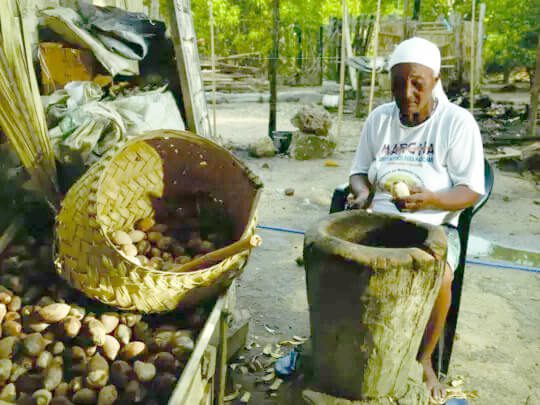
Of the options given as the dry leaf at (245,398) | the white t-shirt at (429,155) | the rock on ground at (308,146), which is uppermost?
the white t-shirt at (429,155)

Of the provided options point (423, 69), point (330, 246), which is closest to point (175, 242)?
point (330, 246)

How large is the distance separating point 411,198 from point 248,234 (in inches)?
27.2

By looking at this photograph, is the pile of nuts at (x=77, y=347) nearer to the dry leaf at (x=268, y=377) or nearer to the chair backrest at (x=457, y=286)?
the dry leaf at (x=268, y=377)

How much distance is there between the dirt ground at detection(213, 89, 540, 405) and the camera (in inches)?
104

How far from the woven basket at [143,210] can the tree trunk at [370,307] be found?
1.26ft

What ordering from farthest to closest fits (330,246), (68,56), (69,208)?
(68,56) < (69,208) < (330,246)

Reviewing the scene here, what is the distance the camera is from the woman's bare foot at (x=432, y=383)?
234 centimetres

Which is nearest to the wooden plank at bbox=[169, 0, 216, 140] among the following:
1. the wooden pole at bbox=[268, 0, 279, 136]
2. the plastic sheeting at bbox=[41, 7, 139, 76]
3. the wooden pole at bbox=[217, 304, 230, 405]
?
the plastic sheeting at bbox=[41, 7, 139, 76]

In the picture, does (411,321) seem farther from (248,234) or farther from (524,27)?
(524,27)

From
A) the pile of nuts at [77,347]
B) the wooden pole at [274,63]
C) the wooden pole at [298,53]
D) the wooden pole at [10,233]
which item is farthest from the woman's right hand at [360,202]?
the wooden pole at [298,53]

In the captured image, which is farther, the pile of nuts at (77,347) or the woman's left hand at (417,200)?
the woman's left hand at (417,200)

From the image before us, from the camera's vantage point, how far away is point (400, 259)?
1.74 meters

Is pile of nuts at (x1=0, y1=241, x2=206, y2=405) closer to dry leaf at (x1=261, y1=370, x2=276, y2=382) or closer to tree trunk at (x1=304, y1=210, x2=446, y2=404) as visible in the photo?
tree trunk at (x1=304, y1=210, x2=446, y2=404)

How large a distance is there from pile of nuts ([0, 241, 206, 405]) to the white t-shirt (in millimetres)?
1073
